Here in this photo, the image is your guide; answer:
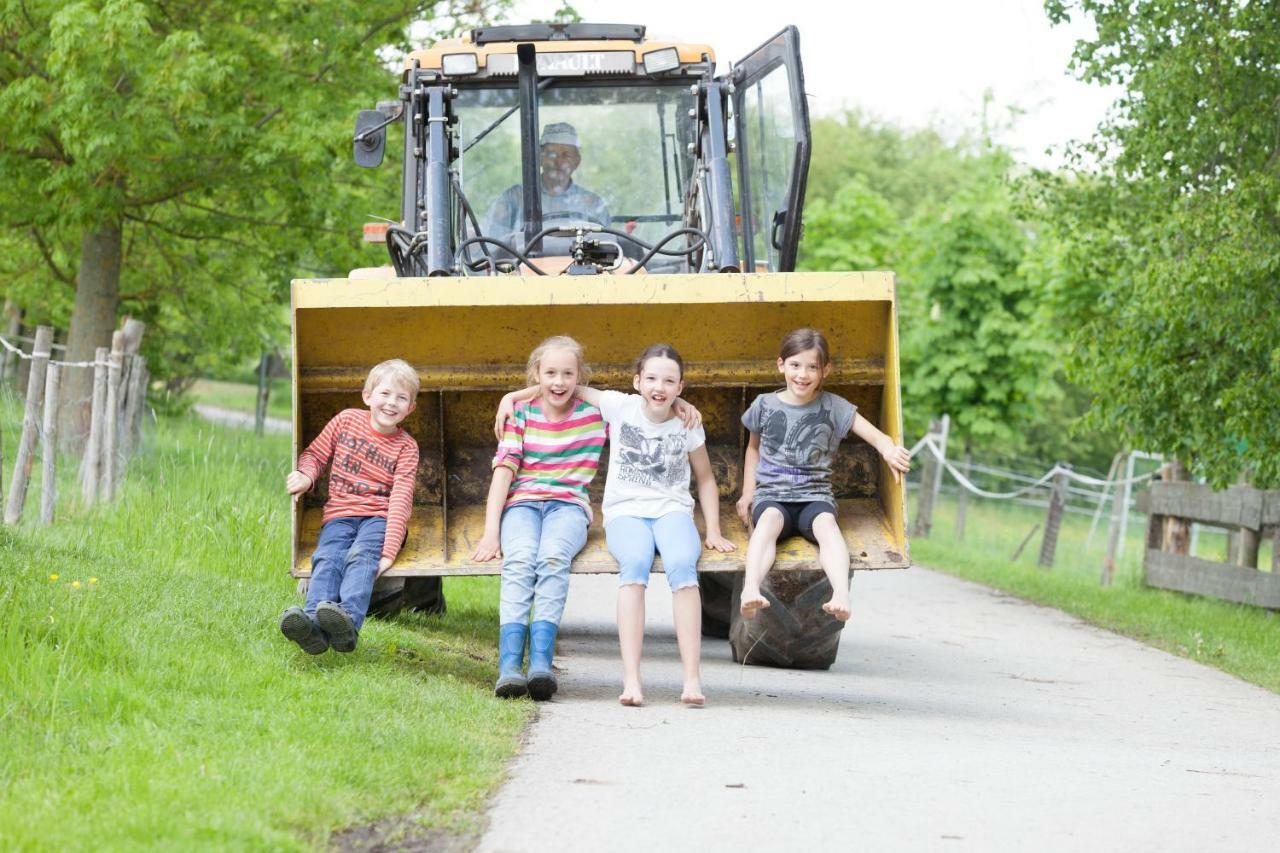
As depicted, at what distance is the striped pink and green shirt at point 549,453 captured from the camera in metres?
7.40

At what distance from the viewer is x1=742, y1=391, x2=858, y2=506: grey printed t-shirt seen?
7582 millimetres

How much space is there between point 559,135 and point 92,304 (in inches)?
349

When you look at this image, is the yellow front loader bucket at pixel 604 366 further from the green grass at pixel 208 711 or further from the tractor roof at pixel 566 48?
the tractor roof at pixel 566 48

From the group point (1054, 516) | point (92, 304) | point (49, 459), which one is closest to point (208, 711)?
point (49, 459)

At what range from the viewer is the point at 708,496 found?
24.6 ft

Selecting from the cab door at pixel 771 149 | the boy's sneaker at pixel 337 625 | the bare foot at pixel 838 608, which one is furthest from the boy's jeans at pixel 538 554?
the cab door at pixel 771 149

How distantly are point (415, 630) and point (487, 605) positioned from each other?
1901mm

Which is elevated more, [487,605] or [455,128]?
[455,128]

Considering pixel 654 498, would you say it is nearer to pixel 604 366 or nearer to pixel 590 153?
pixel 604 366

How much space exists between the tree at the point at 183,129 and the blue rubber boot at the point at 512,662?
836 centimetres

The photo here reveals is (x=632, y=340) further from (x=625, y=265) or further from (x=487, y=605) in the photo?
(x=487, y=605)

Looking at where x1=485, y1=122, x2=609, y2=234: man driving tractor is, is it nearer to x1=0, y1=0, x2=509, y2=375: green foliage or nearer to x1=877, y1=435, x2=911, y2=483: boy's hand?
x1=877, y1=435, x2=911, y2=483: boy's hand

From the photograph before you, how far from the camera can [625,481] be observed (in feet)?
24.3

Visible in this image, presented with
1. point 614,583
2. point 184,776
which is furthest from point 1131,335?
point 184,776
